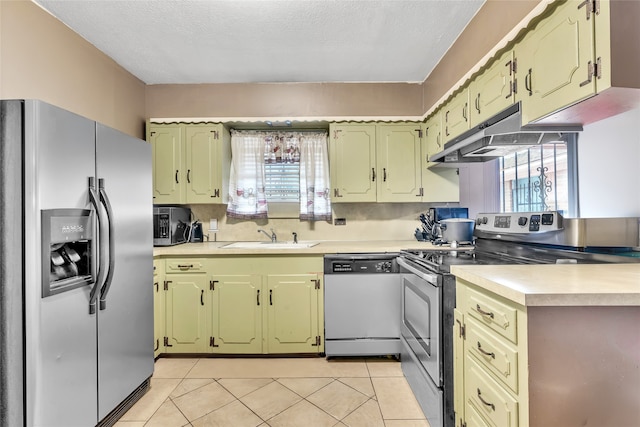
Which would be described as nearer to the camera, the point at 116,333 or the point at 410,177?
the point at 116,333

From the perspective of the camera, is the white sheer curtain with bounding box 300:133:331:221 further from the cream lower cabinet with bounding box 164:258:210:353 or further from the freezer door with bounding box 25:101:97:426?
the freezer door with bounding box 25:101:97:426

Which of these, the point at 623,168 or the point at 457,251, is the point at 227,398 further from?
the point at 623,168

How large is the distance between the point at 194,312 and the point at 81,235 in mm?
1234

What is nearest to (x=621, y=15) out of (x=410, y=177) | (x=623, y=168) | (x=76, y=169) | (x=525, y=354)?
(x=623, y=168)

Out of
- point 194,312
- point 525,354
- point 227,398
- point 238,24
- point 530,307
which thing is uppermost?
point 238,24

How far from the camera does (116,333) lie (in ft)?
5.63

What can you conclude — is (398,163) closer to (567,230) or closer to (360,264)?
(360,264)

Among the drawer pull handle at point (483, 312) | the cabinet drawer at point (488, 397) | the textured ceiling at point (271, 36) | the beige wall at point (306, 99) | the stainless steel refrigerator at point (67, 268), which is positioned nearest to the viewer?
the cabinet drawer at point (488, 397)

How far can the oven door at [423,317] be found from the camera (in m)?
1.59

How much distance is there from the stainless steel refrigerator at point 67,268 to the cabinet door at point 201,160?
879 mm

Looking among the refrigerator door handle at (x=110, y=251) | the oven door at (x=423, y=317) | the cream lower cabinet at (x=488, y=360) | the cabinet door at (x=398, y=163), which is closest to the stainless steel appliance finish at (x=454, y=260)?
the oven door at (x=423, y=317)

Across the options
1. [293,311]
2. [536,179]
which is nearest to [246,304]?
[293,311]

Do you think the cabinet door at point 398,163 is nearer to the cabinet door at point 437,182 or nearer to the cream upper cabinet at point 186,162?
the cabinet door at point 437,182

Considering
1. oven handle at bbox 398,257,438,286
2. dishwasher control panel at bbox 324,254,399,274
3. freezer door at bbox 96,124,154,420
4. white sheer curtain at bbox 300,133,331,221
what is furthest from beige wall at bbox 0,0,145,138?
oven handle at bbox 398,257,438,286
